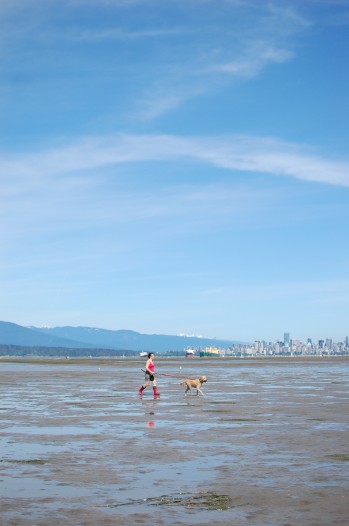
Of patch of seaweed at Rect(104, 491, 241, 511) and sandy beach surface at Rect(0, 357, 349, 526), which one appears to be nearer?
sandy beach surface at Rect(0, 357, 349, 526)

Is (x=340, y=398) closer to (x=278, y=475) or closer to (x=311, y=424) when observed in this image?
(x=311, y=424)

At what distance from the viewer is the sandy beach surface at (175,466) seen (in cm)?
1148

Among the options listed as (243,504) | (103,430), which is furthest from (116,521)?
(103,430)

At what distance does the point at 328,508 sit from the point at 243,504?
4.53ft

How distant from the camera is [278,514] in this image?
11336 millimetres

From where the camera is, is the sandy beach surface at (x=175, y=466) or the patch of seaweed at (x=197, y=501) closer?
the sandy beach surface at (x=175, y=466)

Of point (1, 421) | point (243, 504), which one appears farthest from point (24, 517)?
point (1, 421)

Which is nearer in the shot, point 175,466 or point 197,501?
point 197,501

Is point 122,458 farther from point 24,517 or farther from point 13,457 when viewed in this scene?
point 24,517

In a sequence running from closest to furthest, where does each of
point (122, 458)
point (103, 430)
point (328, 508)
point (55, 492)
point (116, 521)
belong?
point (116, 521)
point (328, 508)
point (55, 492)
point (122, 458)
point (103, 430)

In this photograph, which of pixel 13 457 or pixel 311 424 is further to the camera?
pixel 311 424

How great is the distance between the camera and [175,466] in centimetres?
1583

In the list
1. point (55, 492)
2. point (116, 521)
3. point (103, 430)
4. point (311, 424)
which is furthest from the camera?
point (311, 424)

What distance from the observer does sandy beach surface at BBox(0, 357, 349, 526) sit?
1148 centimetres
